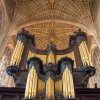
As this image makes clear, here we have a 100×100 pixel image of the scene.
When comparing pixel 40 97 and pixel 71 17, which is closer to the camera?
pixel 40 97

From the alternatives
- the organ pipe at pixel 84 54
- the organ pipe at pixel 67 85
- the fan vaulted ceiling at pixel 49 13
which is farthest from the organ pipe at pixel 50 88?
the fan vaulted ceiling at pixel 49 13

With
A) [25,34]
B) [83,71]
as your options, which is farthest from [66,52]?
[25,34]

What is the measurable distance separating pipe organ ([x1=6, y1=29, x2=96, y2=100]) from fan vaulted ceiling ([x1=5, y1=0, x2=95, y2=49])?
641 cm

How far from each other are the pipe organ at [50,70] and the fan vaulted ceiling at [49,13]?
641 centimetres

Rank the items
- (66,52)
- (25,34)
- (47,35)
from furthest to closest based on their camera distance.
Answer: (47,35), (25,34), (66,52)

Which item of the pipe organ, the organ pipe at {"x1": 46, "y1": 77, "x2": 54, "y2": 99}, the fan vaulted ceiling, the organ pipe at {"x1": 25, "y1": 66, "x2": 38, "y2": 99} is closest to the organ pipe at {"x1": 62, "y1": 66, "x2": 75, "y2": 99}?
the pipe organ

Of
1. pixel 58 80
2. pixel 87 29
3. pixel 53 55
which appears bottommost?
pixel 58 80

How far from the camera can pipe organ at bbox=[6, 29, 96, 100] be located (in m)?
9.42

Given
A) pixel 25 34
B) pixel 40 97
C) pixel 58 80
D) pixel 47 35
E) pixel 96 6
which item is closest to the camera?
pixel 40 97

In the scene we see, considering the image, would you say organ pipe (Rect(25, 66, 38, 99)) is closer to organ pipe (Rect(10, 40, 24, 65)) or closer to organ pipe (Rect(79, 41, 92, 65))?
organ pipe (Rect(10, 40, 24, 65))

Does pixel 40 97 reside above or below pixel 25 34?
below

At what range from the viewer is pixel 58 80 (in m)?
10.2

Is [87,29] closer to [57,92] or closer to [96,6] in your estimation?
[96,6]

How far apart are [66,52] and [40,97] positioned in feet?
15.8
